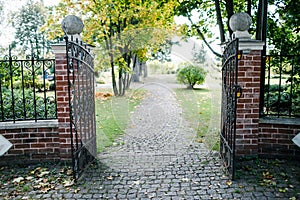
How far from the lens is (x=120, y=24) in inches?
461

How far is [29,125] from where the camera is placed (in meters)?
4.30

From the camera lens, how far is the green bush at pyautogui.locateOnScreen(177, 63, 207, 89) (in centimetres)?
1381

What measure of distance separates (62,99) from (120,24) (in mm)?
8118

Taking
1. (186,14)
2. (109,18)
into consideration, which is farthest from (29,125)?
(109,18)

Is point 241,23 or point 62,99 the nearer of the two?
point 241,23

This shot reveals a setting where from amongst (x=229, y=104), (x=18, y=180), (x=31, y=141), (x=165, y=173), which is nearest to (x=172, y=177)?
(x=165, y=173)

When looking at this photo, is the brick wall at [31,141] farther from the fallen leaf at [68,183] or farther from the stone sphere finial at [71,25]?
the stone sphere finial at [71,25]

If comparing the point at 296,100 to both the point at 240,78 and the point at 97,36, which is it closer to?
the point at 240,78

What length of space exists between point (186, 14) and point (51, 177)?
625 cm

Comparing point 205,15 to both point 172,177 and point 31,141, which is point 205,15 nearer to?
point 172,177

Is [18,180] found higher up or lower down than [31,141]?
lower down

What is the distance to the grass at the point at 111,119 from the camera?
5.80m

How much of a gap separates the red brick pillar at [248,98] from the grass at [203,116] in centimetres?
80

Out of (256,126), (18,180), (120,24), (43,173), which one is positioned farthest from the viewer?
(120,24)
